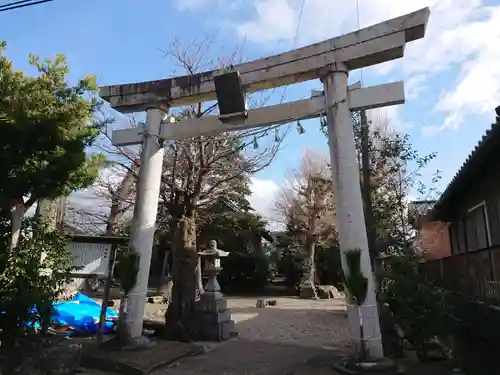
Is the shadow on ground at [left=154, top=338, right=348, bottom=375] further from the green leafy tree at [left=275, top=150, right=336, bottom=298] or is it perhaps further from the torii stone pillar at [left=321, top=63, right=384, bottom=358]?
the green leafy tree at [left=275, top=150, right=336, bottom=298]

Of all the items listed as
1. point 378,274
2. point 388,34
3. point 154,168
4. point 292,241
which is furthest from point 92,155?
point 292,241

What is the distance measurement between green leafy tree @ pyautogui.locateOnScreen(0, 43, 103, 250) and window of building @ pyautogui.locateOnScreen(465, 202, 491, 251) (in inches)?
358

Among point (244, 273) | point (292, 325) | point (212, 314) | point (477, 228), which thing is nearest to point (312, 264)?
point (244, 273)

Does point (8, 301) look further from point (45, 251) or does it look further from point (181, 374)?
A: point (181, 374)

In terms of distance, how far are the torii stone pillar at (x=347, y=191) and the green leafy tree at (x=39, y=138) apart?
16.1 feet

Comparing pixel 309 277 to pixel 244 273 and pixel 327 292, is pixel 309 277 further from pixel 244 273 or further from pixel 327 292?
pixel 244 273

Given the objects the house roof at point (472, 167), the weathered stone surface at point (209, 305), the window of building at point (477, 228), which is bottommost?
the weathered stone surface at point (209, 305)

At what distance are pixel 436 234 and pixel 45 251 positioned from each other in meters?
14.6

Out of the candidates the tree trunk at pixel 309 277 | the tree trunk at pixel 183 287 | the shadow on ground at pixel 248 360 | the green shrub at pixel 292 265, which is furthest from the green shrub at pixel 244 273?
the shadow on ground at pixel 248 360

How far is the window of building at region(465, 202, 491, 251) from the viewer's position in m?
9.16

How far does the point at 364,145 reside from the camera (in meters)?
11.0

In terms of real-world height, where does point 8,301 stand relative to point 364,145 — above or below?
below

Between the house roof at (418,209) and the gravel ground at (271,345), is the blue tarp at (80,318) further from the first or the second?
the house roof at (418,209)

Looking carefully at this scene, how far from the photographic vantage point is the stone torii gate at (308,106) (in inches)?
279
